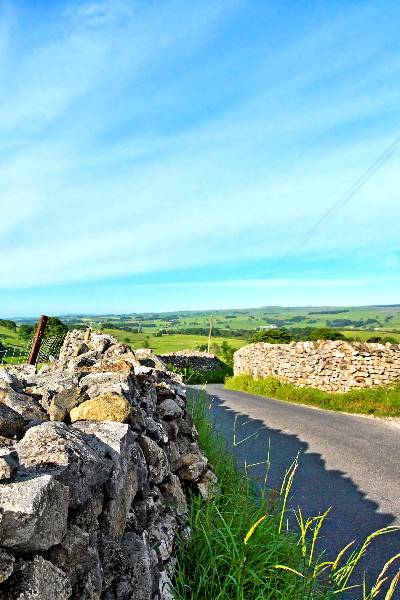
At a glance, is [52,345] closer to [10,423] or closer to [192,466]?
[192,466]

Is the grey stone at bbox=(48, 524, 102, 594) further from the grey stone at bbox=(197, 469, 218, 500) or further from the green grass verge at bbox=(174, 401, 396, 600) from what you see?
the grey stone at bbox=(197, 469, 218, 500)

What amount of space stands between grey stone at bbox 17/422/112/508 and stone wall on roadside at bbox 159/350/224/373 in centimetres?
3563

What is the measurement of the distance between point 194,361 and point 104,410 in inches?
1479

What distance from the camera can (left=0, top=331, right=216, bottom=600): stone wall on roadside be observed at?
7.18 feet

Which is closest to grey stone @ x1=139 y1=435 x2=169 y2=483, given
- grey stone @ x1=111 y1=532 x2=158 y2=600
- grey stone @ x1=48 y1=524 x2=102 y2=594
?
grey stone @ x1=111 y1=532 x2=158 y2=600

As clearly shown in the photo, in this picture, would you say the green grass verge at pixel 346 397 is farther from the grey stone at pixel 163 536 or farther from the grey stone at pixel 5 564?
the grey stone at pixel 5 564

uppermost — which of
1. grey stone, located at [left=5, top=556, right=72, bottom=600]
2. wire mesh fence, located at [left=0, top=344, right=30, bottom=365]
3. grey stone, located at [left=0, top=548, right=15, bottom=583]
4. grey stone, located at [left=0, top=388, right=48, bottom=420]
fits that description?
grey stone, located at [left=0, top=388, right=48, bottom=420]

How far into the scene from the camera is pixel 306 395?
61.8 ft

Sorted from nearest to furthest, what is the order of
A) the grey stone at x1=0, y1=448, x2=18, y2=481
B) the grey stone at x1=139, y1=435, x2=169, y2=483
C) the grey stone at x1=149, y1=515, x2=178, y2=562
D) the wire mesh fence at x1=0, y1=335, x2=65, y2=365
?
the grey stone at x1=0, y1=448, x2=18, y2=481 < the grey stone at x1=149, y1=515, x2=178, y2=562 < the grey stone at x1=139, y1=435, x2=169, y2=483 < the wire mesh fence at x1=0, y1=335, x2=65, y2=365

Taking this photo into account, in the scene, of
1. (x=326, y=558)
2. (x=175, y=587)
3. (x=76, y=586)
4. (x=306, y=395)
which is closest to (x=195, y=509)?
(x=175, y=587)

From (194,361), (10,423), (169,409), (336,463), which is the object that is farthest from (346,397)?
(194,361)

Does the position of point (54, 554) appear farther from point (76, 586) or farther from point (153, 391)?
point (153, 391)

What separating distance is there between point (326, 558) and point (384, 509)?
6.57 ft

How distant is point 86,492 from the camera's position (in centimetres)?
276
